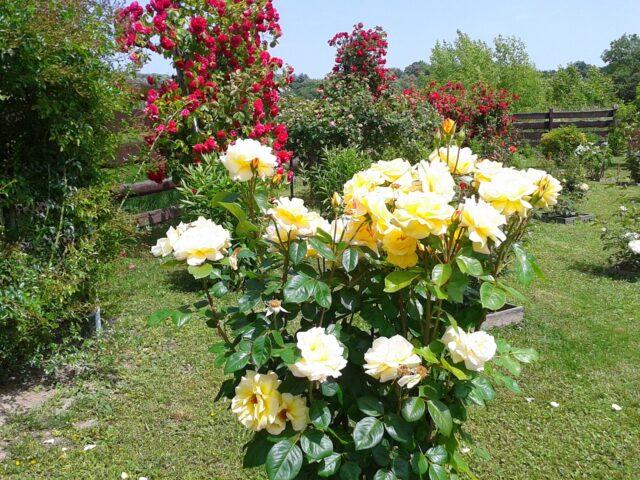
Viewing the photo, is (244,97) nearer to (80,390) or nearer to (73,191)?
(73,191)

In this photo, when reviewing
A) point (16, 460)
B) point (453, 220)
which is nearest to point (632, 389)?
point (453, 220)

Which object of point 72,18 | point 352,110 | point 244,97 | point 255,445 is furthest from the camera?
point 352,110

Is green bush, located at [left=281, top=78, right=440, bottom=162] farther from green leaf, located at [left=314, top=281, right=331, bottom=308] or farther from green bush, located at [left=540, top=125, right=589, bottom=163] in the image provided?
green leaf, located at [left=314, top=281, right=331, bottom=308]

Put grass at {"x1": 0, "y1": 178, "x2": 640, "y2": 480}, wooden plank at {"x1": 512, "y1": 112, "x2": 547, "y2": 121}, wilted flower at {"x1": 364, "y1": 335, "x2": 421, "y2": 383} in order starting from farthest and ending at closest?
wooden plank at {"x1": 512, "y1": 112, "x2": 547, "y2": 121}, grass at {"x1": 0, "y1": 178, "x2": 640, "y2": 480}, wilted flower at {"x1": 364, "y1": 335, "x2": 421, "y2": 383}

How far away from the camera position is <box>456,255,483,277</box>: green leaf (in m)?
1.28

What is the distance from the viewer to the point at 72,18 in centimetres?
315

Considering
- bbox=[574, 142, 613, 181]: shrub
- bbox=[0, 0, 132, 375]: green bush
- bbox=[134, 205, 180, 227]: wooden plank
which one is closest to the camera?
bbox=[0, 0, 132, 375]: green bush

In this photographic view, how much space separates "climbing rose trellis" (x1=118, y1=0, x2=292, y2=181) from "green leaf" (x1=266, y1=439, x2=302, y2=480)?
4.62 m

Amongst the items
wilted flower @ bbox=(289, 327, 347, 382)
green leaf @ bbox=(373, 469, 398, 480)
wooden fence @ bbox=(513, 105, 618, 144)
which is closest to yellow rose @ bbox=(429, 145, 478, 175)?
wilted flower @ bbox=(289, 327, 347, 382)

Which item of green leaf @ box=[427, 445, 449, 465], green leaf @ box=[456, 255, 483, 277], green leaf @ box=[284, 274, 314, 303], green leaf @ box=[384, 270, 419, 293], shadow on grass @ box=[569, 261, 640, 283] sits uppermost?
green leaf @ box=[456, 255, 483, 277]

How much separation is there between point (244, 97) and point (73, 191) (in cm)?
299

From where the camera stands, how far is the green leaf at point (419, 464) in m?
1.39

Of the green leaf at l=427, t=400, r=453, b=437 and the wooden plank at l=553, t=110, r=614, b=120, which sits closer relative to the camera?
the green leaf at l=427, t=400, r=453, b=437

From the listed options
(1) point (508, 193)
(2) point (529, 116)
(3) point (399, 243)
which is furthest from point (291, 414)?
(2) point (529, 116)
